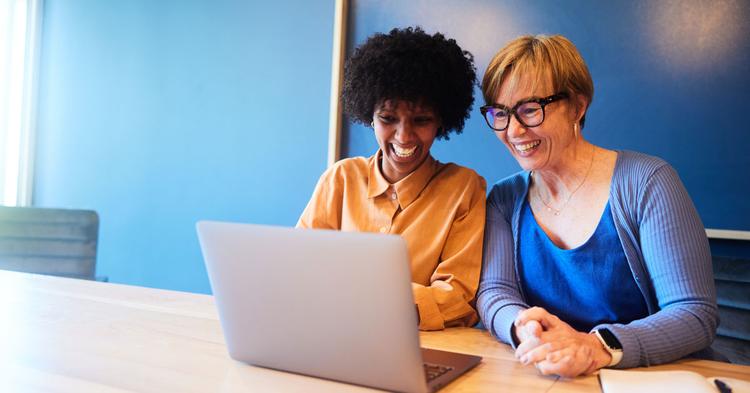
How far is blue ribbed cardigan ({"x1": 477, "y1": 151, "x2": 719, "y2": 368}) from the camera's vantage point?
44.6 inches

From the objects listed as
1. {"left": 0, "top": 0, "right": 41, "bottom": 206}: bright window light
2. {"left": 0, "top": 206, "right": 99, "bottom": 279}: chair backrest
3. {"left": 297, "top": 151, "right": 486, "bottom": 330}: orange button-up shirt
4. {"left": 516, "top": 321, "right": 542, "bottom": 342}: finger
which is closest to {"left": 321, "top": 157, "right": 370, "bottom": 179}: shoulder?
{"left": 297, "top": 151, "right": 486, "bottom": 330}: orange button-up shirt

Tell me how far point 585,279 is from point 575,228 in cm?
12

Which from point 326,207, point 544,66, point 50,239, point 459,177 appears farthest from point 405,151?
point 50,239

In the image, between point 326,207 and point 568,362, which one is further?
point 326,207

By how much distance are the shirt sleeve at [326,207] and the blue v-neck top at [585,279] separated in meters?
0.48

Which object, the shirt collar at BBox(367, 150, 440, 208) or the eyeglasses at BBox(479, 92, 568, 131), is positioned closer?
the eyeglasses at BBox(479, 92, 568, 131)

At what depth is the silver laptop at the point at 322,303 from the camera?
2.67ft

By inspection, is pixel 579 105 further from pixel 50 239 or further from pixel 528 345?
pixel 50 239

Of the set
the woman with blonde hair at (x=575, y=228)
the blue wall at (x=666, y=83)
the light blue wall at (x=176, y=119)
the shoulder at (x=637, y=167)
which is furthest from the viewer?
the light blue wall at (x=176, y=119)

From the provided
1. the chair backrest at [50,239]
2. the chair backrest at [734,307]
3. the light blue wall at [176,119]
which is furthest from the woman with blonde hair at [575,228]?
the chair backrest at [50,239]

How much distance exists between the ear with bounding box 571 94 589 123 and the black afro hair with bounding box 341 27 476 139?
12.3 inches

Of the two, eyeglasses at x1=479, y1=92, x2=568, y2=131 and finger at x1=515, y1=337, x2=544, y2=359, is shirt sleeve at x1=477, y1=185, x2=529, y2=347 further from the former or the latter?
eyeglasses at x1=479, y1=92, x2=568, y2=131

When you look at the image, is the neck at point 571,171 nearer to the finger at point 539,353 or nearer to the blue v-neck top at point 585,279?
the blue v-neck top at point 585,279

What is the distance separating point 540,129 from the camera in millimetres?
1424
